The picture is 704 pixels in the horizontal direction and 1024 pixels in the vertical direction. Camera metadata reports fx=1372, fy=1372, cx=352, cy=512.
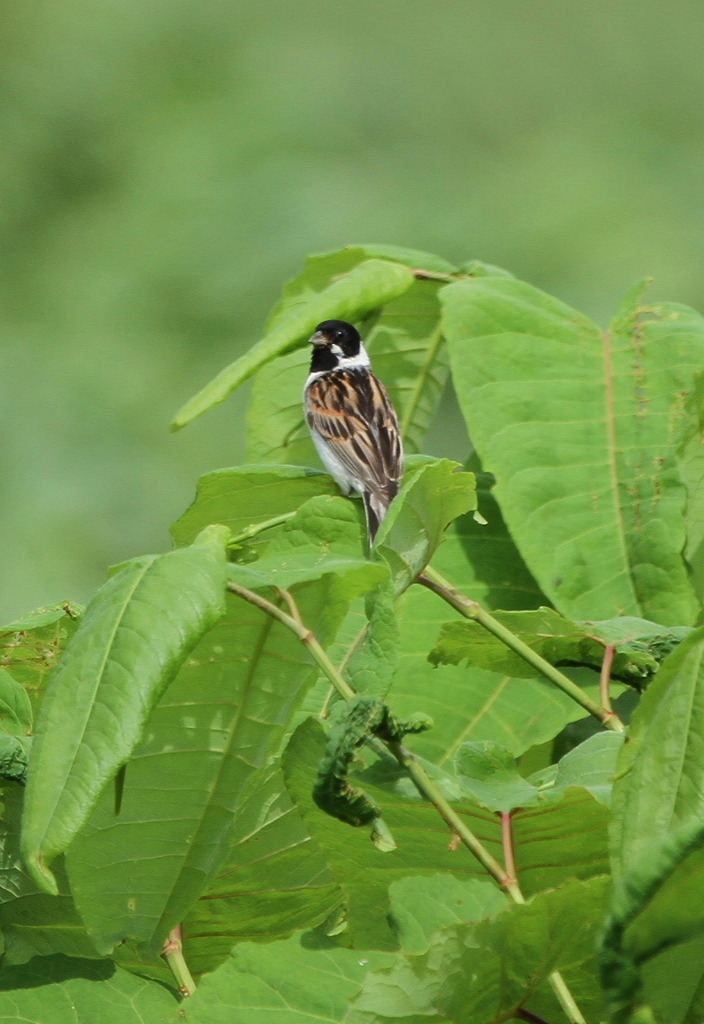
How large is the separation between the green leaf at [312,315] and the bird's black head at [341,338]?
33 centimetres

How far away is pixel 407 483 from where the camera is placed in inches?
38.0

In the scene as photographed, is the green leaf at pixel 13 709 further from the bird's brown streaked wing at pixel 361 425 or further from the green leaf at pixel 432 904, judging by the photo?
the bird's brown streaked wing at pixel 361 425

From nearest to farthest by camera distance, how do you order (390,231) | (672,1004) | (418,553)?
(672,1004), (418,553), (390,231)

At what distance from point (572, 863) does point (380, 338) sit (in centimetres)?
72

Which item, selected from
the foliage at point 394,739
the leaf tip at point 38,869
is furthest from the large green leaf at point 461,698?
the leaf tip at point 38,869

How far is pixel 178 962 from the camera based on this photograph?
2.72ft

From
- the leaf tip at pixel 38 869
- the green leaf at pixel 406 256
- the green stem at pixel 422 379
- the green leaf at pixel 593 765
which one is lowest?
the green leaf at pixel 593 765

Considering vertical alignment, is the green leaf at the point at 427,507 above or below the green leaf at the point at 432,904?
above

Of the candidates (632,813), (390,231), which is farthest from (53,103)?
(632,813)

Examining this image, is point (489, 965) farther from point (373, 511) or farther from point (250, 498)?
point (373, 511)

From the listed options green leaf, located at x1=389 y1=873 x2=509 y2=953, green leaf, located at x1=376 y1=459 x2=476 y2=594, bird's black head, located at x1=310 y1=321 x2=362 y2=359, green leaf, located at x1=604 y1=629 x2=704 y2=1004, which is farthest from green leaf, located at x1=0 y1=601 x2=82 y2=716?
bird's black head, located at x1=310 y1=321 x2=362 y2=359

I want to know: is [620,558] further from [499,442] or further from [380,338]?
[380,338]

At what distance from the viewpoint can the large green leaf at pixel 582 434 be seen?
1.17 meters

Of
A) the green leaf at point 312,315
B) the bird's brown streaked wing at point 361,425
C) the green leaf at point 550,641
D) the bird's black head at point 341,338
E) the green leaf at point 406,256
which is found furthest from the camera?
the bird's brown streaked wing at point 361,425
